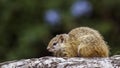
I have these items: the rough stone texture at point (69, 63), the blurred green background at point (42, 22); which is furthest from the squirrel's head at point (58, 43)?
the blurred green background at point (42, 22)

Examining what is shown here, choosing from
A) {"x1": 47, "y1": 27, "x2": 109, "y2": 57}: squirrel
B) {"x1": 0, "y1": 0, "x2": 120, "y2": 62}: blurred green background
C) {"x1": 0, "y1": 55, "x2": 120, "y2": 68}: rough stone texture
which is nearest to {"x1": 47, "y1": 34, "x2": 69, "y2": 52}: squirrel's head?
{"x1": 47, "y1": 27, "x2": 109, "y2": 57}: squirrel

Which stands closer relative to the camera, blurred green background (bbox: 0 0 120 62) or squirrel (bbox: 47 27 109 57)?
squirrel (bbox: 47 27 109 57)

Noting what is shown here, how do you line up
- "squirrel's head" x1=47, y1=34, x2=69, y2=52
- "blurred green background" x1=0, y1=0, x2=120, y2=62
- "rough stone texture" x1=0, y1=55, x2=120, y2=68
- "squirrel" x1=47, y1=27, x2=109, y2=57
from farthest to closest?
"blurred green background" x1=0, y1=0, x2=120, y2=62 → "squirrel's head" x1=47, y1=34, x2=69, y2=52 → "squirrel" x1=47, y1=27, x2=109, y2=57 → "rough stone texture" x1=0, y1=55, x2=120, y2=68

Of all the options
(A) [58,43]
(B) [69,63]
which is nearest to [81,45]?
(B) [69,63]

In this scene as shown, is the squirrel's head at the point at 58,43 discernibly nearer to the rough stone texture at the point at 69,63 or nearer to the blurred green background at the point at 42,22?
the rough stone texture at the point at 69,63

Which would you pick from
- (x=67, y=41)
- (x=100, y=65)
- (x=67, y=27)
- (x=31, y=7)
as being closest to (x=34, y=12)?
(x=31, y=7)

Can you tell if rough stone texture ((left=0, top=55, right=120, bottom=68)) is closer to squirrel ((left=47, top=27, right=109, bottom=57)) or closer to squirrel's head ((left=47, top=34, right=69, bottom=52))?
squirrel ((left=47, top=27, right=109, bottom=57))
